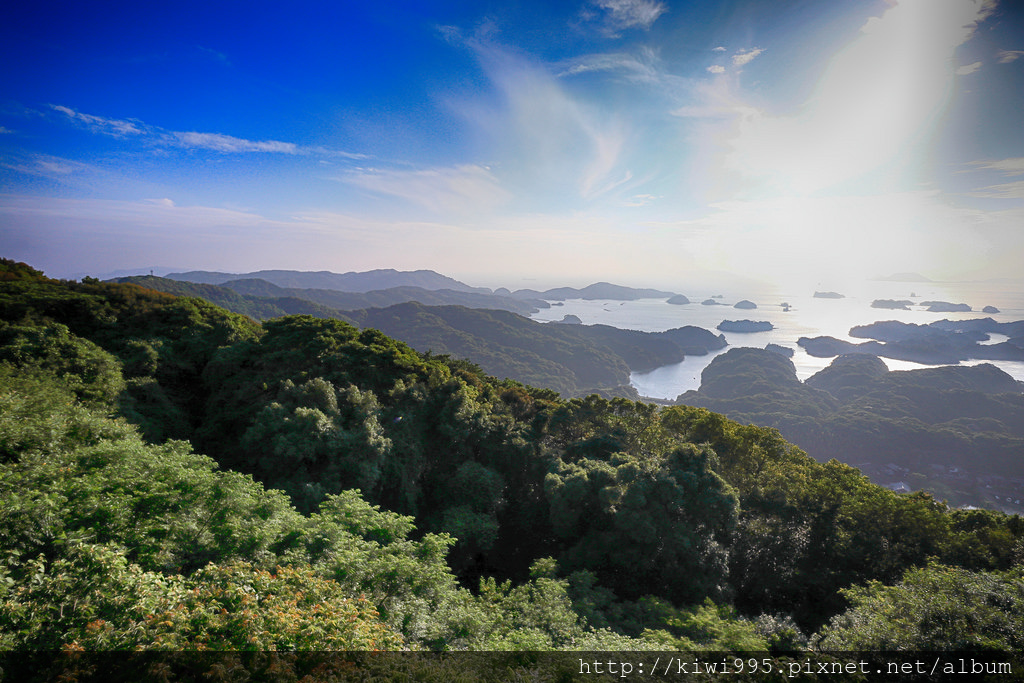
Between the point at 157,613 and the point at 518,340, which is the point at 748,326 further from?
the point at 157,613

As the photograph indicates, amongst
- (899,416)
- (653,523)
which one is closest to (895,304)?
(899,416)

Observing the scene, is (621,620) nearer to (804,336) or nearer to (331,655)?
(331,655)

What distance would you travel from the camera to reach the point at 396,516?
12.2 m

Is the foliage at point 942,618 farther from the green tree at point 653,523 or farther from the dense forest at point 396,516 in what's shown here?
the green tree at point 653,523

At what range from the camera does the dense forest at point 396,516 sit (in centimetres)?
634

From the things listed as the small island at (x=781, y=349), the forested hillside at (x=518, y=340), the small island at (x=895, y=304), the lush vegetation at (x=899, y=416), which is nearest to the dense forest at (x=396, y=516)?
the lush vegetation at (x=899, y=416)

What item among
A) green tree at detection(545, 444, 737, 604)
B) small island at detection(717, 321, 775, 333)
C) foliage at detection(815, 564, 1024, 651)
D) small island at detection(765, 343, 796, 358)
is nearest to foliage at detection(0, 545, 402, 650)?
green tree at detection(545, 444, 737, 604)

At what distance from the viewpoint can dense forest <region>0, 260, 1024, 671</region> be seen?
20.8 ft

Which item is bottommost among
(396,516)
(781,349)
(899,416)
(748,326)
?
(899,416)

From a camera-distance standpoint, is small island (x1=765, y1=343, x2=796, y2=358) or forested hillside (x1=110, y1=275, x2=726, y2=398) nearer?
forested hillside (x1=110, y1=275, x2=726, y2=398)

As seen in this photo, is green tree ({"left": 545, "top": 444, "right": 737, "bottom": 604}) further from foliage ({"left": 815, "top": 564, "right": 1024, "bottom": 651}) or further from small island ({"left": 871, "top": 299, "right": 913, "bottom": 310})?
small island ({"left": 871, "top": 299, "right": 913, "bottom": 310})

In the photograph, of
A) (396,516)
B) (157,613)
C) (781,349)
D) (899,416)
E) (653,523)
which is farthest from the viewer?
(781,349)

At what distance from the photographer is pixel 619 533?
14.2 m

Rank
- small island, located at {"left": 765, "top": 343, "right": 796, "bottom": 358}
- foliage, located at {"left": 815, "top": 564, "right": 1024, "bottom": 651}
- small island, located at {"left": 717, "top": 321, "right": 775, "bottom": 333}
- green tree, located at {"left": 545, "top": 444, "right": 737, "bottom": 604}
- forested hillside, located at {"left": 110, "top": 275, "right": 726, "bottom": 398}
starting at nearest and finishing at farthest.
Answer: foliage, located at {"left": 815, "top": 564, "right": 1024, "bottom": 651}, green tree, located at {"left": 545, "top": 444, "right": 737, "bottom": 604}, forested hillside, located at {"left": 110, "top": 275, "right": 726, "bottom": 398}, small island, located at {"left": 765, "top": 343, "right": 796, "bottom": 358}, small island, located at {"left": 717, "top": 321, "right": 775, "bottom": 333}
